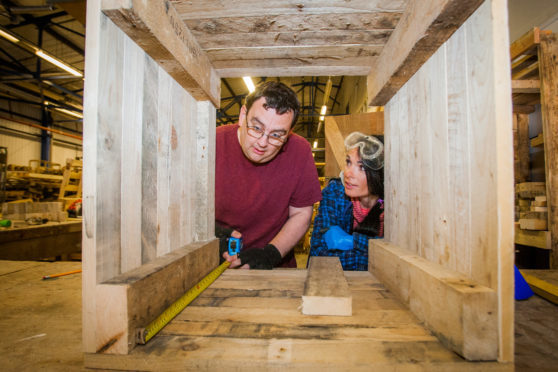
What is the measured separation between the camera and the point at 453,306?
88cm

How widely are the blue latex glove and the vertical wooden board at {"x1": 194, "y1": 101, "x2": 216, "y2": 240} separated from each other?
165cm

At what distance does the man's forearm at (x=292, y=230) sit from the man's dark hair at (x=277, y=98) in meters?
1.04

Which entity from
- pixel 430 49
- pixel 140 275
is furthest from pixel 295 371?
pixel 430 49

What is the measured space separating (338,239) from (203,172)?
1.82 meters

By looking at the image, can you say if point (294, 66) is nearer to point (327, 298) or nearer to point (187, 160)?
point (187, 160)

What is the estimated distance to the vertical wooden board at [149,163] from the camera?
118cm

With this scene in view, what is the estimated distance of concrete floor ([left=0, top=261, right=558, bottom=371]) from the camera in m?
1.07

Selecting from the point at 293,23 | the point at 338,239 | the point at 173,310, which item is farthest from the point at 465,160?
the point at 338,239

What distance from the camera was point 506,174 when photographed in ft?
2.64

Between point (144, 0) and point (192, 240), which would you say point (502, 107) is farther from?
point (192, 240)

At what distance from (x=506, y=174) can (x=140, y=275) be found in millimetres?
1274

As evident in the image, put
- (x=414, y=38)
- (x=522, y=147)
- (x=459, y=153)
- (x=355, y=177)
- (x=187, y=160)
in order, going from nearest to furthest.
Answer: (x=459, y=153) → (x=414, y=38) → (x=187, y=160) → (x=355, y=177) → (x=522, y=147)

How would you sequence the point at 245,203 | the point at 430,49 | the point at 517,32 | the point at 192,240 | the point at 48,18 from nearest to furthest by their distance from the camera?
the point at 430,49 < the point at 192,240 < the point at 245,203 < the point at 517,32 < the point at 48,18

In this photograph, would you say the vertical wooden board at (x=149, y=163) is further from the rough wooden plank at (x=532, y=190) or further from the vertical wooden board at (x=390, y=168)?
the rough wooden plank at (x=532, y=190)
